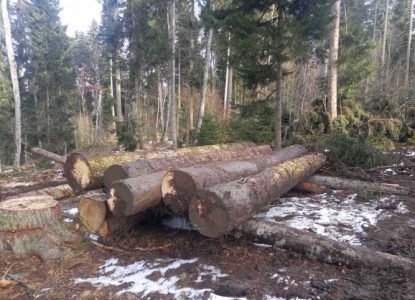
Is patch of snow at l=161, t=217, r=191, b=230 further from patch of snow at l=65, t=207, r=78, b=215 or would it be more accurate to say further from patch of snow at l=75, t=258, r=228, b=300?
patch of snow at l=65, t=207, r=78, b=215

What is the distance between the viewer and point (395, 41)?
78.8 feet

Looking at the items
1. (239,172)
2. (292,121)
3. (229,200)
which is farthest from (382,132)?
(229,200)

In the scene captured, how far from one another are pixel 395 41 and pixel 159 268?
99.8 ft

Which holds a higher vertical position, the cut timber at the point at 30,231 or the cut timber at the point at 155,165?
the cut timber at the point at 155,165

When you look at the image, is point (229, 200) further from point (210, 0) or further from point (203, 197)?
point (210, 0)

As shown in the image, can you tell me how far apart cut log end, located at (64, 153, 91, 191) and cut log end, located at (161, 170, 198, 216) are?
5.61ft

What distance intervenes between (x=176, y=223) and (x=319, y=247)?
232 cm

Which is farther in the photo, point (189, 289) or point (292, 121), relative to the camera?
point (292, 121)

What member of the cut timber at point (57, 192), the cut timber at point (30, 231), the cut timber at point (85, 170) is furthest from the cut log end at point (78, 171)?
the cut timber at point (57, 192)

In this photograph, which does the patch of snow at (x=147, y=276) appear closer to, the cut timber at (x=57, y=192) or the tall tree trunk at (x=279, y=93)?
the cut timber at (x=57, y=192)

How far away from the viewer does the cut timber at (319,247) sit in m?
2.78

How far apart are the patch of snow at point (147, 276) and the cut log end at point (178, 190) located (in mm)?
702

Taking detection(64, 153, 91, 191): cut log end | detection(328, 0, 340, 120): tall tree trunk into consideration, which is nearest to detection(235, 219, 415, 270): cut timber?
detection(64, 153, 91, 191): cut log end

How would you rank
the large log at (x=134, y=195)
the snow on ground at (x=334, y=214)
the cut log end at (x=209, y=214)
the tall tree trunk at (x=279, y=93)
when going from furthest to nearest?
1. the tall tree trunk at (x=279, y=93)
2. the snow on ground at (x=334, y=214)
3. the large log at (x=134, y=195)
4. the cut log end at (x=209, y=214)
